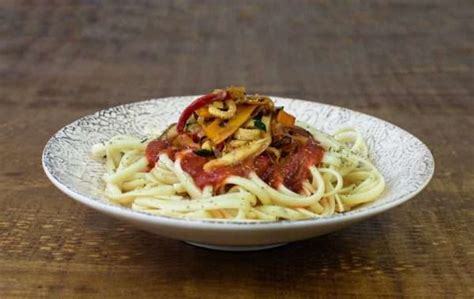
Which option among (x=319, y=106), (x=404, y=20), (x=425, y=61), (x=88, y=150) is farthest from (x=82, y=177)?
(x=404, y=20)

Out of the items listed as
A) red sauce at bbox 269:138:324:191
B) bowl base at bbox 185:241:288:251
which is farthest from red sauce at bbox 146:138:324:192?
bowl base at bbox 185:241:288:251

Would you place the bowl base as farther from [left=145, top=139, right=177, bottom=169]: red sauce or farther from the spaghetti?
[left=145, top=139, right=177, bottom=169]: red sauce

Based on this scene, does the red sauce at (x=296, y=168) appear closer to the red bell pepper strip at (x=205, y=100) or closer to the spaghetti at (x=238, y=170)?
the spaghetti at (x=238, y=170)

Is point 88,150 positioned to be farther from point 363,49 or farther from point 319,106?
point 363,49

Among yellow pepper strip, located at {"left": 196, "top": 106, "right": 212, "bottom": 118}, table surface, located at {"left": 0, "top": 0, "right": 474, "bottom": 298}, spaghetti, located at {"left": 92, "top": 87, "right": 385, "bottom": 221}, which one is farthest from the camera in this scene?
yellow pepper strip, located at {"left": 196, "top": 106, "right": 212, "bottom": 118}

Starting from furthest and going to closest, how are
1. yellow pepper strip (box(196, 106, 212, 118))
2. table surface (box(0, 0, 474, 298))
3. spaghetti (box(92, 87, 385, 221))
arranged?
yellow pepper strip (box(196, 106, 212, 118)) < spaghetti (box(92, 87, 385, 221)) < table surface (box(0, 0, 474, 298))

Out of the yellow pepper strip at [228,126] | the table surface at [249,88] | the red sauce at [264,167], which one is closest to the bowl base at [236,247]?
the table surface at [249,88]

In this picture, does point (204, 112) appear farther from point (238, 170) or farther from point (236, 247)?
point (236, 247)
